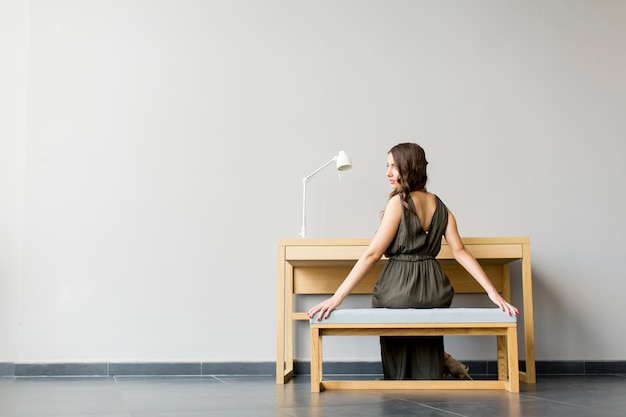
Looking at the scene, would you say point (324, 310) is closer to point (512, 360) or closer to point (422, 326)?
point (422, 326)

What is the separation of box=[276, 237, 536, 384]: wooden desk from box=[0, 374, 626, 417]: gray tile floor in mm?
207

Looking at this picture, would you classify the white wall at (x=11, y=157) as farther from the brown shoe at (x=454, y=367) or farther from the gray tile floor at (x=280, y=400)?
the brown shoe at (x=454, y=367)

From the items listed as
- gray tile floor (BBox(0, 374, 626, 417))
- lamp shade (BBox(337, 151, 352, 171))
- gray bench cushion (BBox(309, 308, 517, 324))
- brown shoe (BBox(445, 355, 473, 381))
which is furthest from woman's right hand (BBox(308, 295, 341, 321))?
lamp shade (BBox(337, 151, 352, 171))

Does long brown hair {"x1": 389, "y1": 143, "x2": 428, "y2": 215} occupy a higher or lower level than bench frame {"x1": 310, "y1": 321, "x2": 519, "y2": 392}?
higher

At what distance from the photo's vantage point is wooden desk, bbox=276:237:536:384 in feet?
11.2

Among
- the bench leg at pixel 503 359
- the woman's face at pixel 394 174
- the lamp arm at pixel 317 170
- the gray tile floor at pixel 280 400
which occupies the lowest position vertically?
the gray tile floor at pixel 280 400

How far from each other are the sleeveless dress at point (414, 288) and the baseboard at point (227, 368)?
733mm

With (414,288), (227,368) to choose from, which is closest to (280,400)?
(414,288)

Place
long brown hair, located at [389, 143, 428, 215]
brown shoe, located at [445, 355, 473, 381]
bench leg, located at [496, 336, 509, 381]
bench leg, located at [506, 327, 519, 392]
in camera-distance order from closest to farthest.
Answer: bench leg, located at [506, 327, 519, 392] < bench leg, located at [496, 336, 509, 381] < long brown hair, located at [389, 143, 428, 215] < brown shoe, located at [445, 355, 473, 381]

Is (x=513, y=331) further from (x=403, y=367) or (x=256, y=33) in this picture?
(x=256, y=33)

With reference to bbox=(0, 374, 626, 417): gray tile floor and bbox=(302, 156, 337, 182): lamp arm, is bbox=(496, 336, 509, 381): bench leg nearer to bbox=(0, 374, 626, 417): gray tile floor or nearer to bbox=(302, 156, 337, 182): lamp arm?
bbox=(0, 374, 626, 417): gray tile floor

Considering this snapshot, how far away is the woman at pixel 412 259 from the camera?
3.03m

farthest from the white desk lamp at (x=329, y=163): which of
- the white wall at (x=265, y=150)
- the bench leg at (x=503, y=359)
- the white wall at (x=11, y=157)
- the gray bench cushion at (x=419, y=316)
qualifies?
the white wall at (x=11, y=157)

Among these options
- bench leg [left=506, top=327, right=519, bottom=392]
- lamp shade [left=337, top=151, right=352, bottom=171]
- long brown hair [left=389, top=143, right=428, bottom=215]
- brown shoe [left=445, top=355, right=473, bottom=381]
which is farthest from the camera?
lamp shade [left=337, top=151, right=352, bottom=171]
